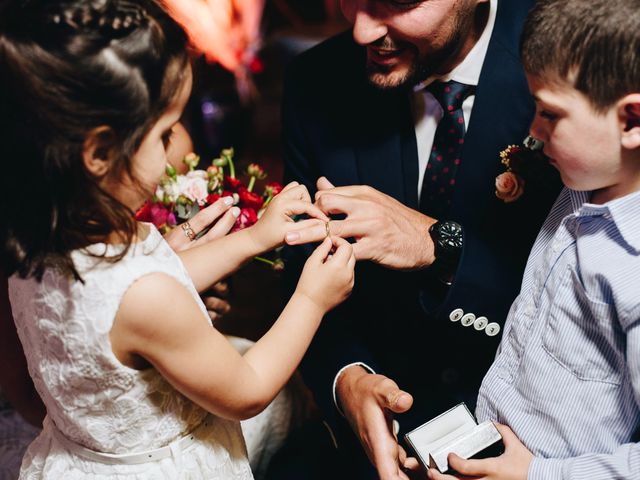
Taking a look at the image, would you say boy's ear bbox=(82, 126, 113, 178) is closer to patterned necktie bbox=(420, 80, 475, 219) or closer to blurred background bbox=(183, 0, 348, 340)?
patterned necktie bbox=(420, 80, 475, 219)

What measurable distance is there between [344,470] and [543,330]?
808mm

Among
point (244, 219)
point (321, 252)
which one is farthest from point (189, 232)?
point (321, 252)

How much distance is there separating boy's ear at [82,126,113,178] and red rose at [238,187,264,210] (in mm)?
649

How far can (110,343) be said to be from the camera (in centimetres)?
109

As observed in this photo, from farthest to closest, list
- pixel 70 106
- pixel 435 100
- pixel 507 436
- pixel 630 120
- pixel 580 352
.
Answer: pixel 435 100 → pixel 507 436 → pixel 580 352 → pixel 630 120 → pixel 70 106

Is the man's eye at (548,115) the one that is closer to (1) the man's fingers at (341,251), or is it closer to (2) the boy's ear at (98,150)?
(1) the man's fingers at (341,251)

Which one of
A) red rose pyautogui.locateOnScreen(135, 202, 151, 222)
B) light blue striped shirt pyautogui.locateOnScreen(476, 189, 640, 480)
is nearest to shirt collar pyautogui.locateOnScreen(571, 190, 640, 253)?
light blue striped shirt pyautogui.locateOnScreen(476, 189, 640, 480)

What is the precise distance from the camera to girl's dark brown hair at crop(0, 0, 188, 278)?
957 millimetres

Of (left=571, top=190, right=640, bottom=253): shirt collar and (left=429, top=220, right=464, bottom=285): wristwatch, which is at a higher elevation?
(left=571, top=190, right=640, bottom=253): shirt collar

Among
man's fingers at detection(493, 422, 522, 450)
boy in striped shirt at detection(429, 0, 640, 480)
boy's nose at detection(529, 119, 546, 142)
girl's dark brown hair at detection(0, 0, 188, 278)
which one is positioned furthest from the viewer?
man's fingers at detection(493, 422, 522, 450)

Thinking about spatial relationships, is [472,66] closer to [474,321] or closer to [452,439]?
[474,321]

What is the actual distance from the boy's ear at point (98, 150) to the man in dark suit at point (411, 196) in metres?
0.51

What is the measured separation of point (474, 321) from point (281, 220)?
58cm

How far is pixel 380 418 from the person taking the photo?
1454mm
